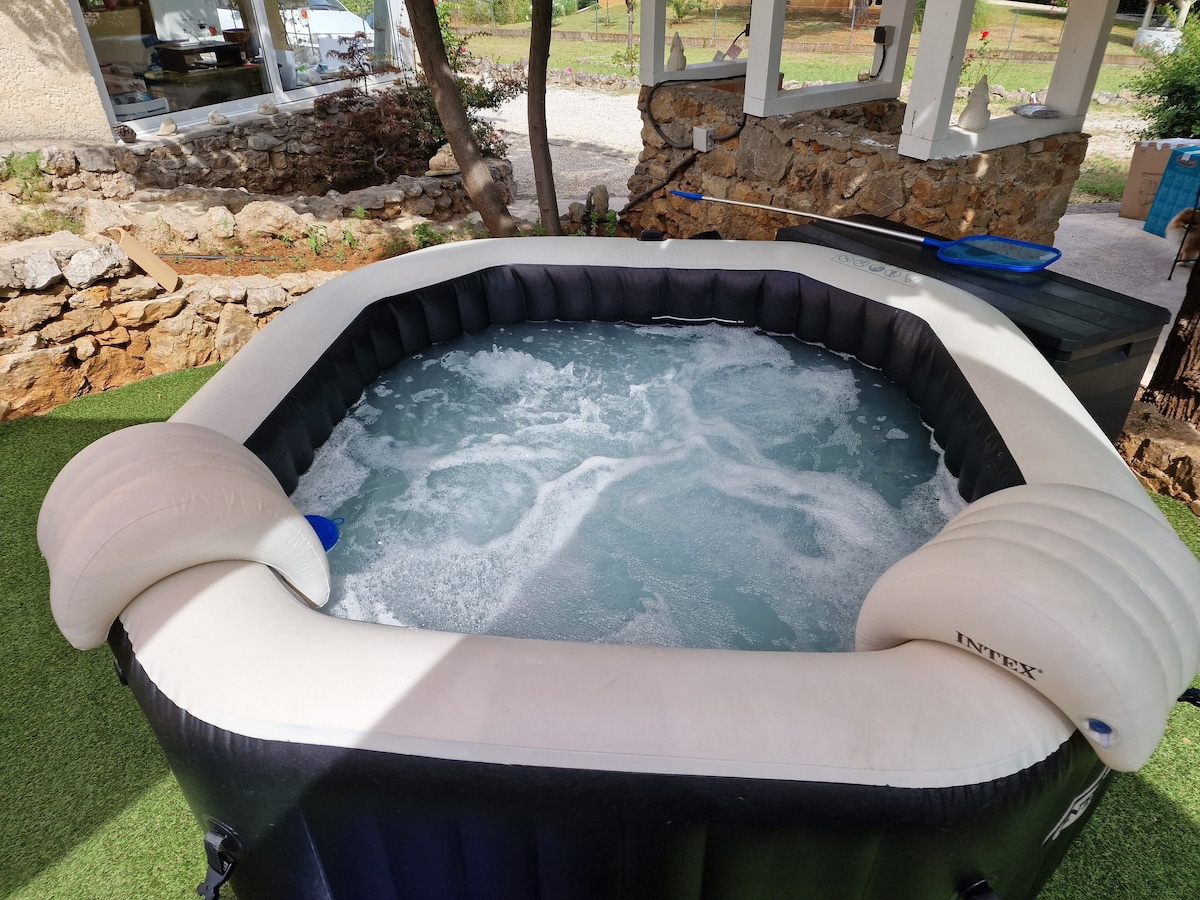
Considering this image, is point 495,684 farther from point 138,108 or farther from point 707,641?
point 138,108

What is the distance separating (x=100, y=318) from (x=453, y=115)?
2.20 meters

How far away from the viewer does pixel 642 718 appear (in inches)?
51.7

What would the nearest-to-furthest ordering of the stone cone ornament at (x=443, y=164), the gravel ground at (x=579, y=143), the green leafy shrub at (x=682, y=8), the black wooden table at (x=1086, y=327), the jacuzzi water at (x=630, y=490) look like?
the jacuzzi water at (x=630, y=490), the black wooden table at (x=1086, y=327), the stone cone ornament at (x=443, y=164), the gravel ground at (x=579, y=143), the green leafy shrub at (x=682, y=8)

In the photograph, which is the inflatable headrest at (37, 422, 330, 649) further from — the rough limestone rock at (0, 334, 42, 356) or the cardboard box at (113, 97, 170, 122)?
the cardboard box at (113, 97, 170, 122)

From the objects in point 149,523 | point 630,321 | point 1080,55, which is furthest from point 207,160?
point 1080,55

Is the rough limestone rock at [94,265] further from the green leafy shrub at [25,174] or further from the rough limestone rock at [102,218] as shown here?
the green leafy shrub at [25,174]

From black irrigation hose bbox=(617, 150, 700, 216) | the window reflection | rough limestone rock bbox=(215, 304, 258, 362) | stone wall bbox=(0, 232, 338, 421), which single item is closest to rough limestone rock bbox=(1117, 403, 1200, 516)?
black irrigation hose bbox=(617, 150, 700, 216)

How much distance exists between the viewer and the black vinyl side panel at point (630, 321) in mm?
2643

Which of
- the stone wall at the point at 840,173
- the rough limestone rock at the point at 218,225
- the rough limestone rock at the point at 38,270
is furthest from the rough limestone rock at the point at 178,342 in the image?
the stone wall at the point at 840,173

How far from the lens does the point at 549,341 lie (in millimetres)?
3832

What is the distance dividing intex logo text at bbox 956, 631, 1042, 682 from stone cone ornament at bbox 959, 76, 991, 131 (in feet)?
11.4

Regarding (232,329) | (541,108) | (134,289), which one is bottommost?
(232,329)

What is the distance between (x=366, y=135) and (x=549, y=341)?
14.9 feet

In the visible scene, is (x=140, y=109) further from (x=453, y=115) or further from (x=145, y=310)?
(x=145, y=310)
